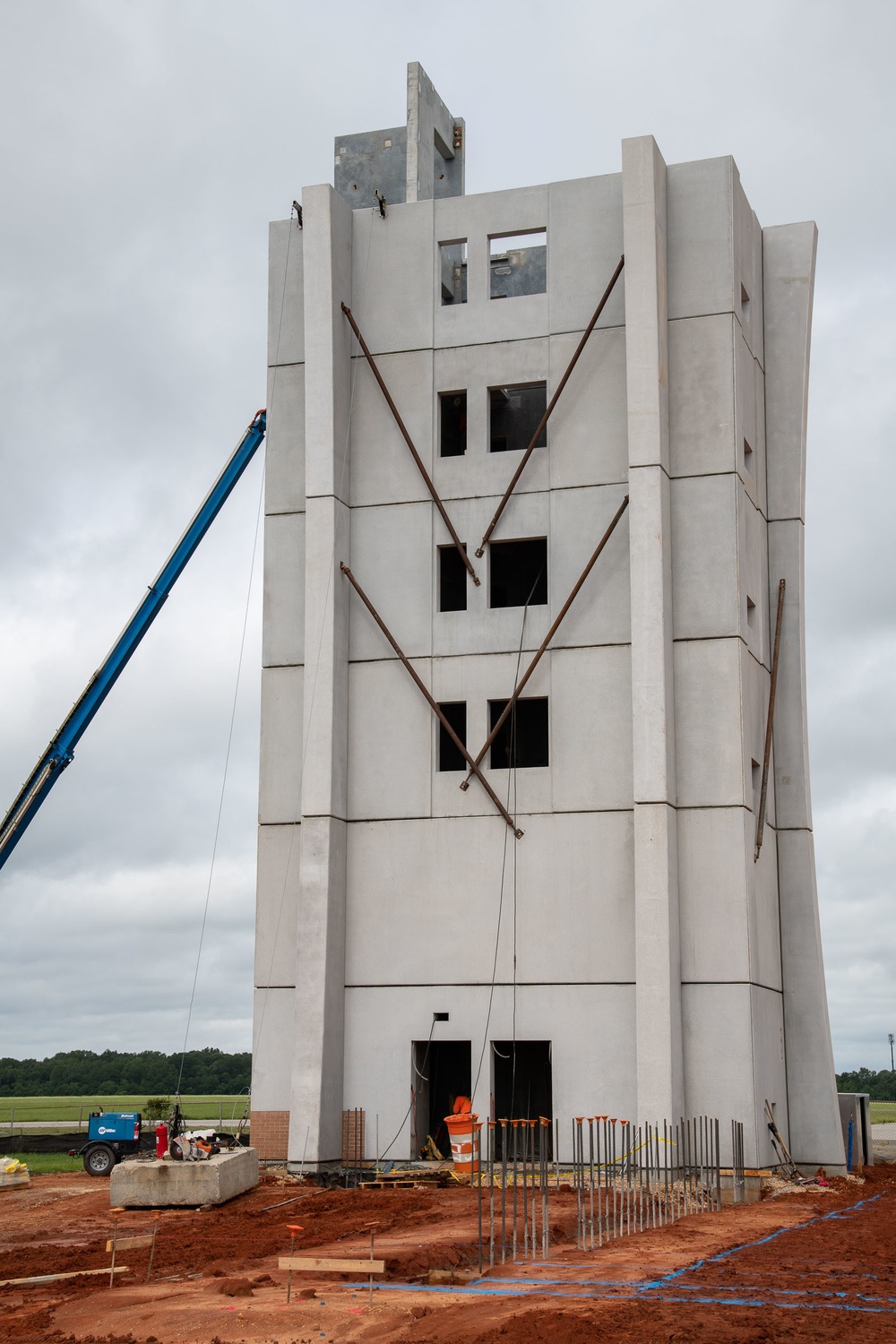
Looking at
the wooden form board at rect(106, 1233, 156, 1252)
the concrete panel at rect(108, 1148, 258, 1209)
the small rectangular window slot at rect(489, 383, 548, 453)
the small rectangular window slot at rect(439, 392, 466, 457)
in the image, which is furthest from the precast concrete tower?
the wooden form board at rect(106, 1233, 156, 1252)

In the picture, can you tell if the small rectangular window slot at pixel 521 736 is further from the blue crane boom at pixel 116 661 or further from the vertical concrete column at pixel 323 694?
the blue crane boom at pixel 116 661

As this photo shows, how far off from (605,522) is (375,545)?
4.93m

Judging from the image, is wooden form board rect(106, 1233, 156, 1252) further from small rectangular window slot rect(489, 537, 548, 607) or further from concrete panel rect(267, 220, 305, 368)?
concrete panel rect(267, 220, 305, 368)

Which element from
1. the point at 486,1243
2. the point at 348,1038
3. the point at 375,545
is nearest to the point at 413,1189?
the point at 348,1038

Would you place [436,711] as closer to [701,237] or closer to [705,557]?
[705,557]

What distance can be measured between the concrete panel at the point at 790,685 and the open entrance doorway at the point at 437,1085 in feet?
28.0

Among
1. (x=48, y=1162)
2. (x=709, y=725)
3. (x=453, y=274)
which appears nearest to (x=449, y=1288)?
(x=709, y=725)

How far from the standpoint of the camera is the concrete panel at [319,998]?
28.4 m

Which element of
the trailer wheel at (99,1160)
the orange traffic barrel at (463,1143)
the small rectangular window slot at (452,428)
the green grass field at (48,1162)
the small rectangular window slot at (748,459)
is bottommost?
the green grass field at (48,1162)

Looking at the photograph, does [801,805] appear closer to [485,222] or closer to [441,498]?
[441,498]

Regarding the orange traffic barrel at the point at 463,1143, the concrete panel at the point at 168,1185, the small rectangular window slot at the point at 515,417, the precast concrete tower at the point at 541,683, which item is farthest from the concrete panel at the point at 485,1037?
the small rectangular window slot at the point at 515,417

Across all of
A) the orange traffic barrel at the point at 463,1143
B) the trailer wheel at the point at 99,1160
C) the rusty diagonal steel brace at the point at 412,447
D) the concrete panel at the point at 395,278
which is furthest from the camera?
the trailer wheel at the point at 99,1160

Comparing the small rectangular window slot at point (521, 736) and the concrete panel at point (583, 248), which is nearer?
the small rectangular window slot at point (521, 736)

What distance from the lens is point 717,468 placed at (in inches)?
1173
